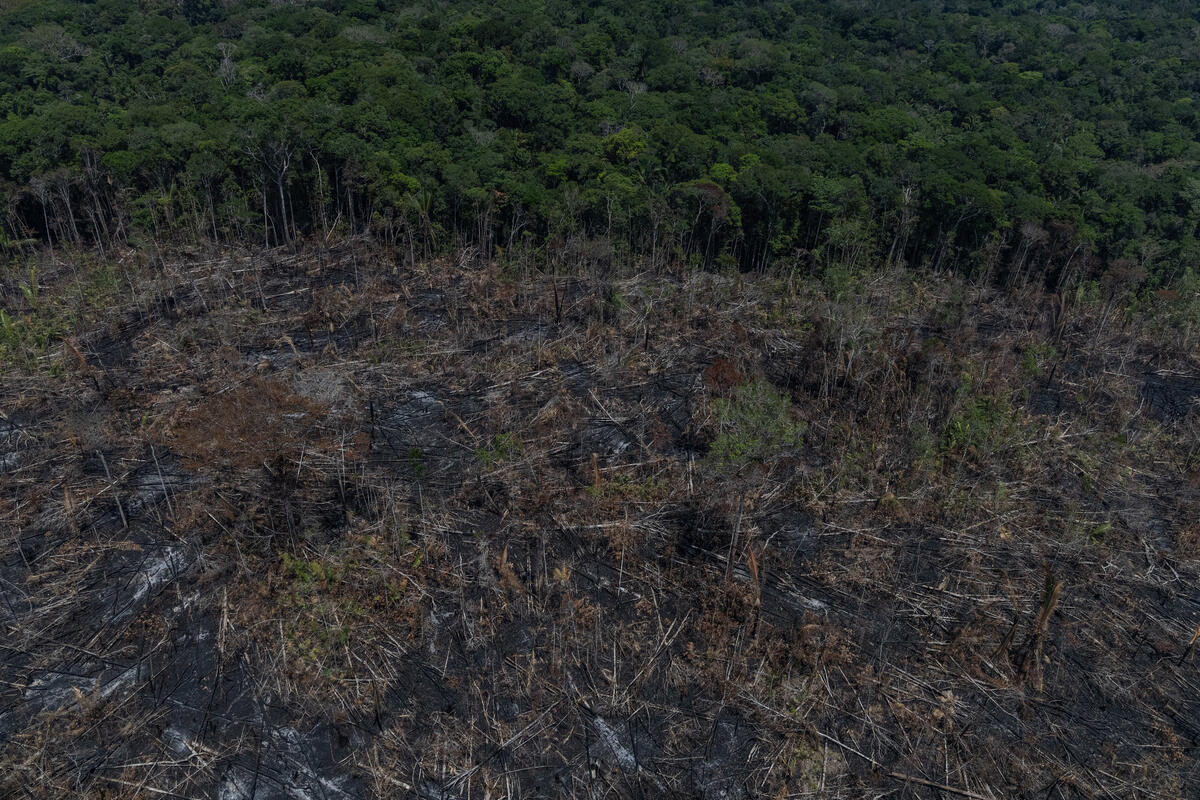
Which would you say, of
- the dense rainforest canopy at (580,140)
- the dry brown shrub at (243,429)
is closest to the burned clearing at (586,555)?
the dry brown shrub at (243,429)

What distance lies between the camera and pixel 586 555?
9484 millimetres

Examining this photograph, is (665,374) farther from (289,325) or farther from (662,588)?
(289,325)

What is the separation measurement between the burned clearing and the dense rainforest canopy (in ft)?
9.41

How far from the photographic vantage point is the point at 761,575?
934cm

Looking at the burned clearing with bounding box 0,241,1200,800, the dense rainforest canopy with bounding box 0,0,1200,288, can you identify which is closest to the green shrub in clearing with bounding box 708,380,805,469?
the burned clearing with bounding box 0,241,1200,800

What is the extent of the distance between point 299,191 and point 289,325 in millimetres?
4763

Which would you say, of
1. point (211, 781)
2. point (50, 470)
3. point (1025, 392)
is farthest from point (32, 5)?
point (1025, 392)

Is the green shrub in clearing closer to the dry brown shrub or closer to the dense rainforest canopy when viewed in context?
the dry brown shrub

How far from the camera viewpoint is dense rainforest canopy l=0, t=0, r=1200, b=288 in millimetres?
16594

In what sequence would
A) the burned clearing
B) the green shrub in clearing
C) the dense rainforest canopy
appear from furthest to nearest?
the dense rainforest canopy → the green shrub in clearing → the burned clearing

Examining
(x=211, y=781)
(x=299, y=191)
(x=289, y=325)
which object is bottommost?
(x=211, y=781)

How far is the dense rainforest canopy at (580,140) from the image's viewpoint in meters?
16.6

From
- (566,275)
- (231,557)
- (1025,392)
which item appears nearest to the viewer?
(231,557)

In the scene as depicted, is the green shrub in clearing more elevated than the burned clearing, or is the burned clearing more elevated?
the green shrub in clearing
